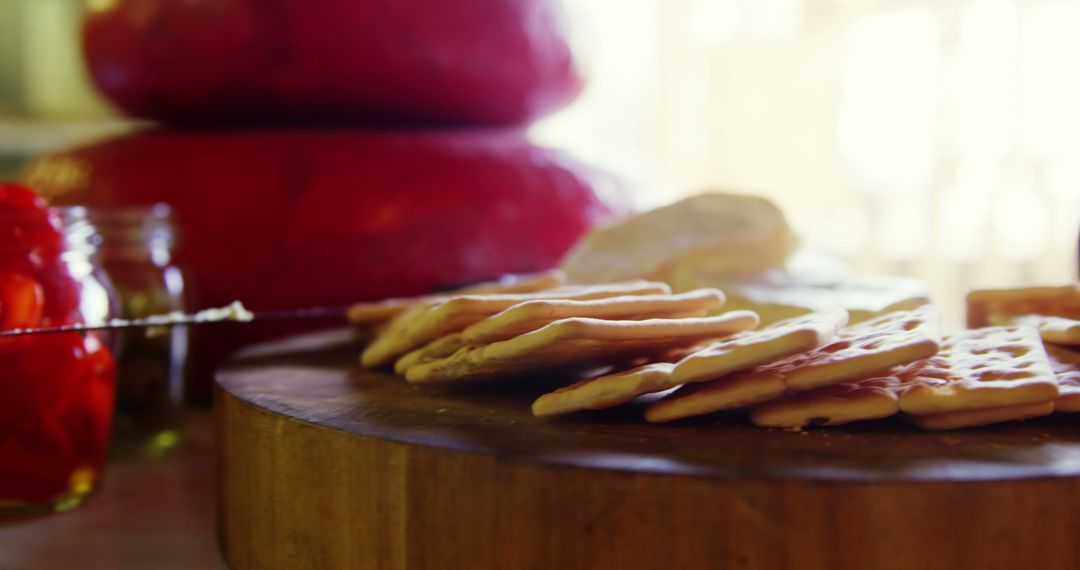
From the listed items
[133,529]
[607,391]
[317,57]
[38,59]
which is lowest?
[133,529]

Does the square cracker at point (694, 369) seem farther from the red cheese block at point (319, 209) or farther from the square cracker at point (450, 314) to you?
the red cheese block at point (319, 209)

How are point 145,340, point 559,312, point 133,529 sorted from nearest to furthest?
point 559,312 → point 133,529 → point 145,340

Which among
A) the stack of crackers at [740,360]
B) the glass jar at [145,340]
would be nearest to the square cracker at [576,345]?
the stack of crackers at [740,360]

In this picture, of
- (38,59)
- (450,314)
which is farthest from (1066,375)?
(38,59)

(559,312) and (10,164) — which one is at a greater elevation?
(10,164)

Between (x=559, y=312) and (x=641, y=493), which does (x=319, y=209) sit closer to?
(x=559, y=312)

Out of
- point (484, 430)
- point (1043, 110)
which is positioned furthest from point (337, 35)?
point (1043, 110)

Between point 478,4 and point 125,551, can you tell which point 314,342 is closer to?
point 125,551

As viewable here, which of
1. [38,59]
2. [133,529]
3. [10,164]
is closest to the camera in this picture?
[133,529]
